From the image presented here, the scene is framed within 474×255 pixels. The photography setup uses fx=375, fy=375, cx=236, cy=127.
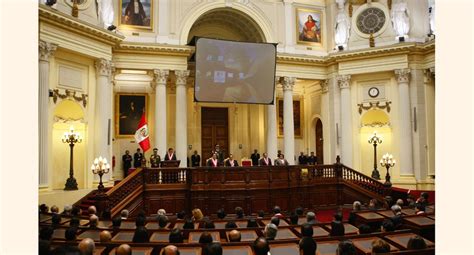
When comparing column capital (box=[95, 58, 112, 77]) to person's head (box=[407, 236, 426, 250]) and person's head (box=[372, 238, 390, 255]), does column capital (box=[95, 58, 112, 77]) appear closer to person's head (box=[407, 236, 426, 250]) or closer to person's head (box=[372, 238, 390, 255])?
person's head (box=[372, 238, 390, 255])

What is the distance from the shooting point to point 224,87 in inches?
739

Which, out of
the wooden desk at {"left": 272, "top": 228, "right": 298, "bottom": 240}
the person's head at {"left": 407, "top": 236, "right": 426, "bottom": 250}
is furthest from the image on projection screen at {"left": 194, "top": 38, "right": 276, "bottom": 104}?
the person's head at {"left": 407, "top": 236, "right": 426, "bottom": 250}

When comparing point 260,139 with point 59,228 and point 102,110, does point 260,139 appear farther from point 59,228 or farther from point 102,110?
point 59,228

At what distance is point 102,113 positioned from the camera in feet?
53.5

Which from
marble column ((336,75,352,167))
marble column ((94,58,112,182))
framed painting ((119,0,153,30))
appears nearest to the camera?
marble column ((94,58,112,182))

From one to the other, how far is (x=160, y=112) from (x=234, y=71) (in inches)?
166

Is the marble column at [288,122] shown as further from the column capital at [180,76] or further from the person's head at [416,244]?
the person's head at [416,244]

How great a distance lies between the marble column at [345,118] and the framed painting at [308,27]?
2.80m

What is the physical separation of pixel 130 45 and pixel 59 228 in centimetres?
1296

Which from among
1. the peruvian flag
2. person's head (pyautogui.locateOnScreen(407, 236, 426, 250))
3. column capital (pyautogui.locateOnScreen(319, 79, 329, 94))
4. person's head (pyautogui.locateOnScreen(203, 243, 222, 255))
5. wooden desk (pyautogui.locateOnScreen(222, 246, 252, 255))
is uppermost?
column capital (pyautogui.locateOnScreen(319, 79, 329, 94))

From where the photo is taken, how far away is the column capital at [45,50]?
13266 mm

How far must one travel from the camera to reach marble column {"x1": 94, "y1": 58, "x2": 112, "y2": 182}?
635 inches

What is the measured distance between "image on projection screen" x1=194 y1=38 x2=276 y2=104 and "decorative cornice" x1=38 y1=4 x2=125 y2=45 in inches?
153

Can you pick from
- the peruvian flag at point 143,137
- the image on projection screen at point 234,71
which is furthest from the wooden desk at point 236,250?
the image on projection screen at point 234,71
